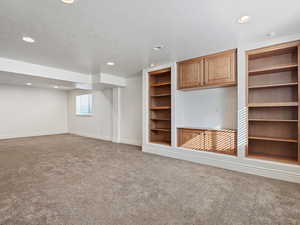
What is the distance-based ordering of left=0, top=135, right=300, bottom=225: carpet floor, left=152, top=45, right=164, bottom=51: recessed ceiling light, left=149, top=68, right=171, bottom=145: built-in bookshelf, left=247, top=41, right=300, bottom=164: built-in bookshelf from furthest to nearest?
1. left=149, top=68, right=171, bottom=145: built-in bookshelf
2. left=152, top=45, right=164, bottom=51: recessed ceiling light
3. left=247, top=41, right=300, bottom=164: built-in bookshelf
4. left=0, top=135, right=300, bottom=225: carpet floor

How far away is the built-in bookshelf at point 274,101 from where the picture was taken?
2.81 metres

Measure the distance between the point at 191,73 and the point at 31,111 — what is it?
7720 mm

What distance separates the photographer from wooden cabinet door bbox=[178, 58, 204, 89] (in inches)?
138

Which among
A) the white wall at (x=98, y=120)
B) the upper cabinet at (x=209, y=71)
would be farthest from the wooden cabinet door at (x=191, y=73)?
the white wall at (x=98, y=120)

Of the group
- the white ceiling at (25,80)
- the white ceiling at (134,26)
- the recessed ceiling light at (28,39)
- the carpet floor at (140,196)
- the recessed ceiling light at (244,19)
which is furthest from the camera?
the white ceiling at (25,80)

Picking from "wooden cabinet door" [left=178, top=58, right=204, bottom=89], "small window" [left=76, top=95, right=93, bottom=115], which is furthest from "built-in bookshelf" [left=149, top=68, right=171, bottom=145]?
"small window" [left=76, top=95, right=93, bottom=115]

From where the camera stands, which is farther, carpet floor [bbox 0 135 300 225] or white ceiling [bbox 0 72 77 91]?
white ceiling [bbox 0 72 77 91]

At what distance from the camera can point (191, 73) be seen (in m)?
3.66

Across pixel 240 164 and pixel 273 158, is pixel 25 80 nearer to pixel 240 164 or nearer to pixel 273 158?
pixel 240 164

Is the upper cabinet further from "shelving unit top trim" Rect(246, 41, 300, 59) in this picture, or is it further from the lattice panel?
the lattice panel

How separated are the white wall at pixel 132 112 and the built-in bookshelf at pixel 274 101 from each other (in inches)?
130

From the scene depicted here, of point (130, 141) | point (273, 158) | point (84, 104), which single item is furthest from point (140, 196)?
point (84, 104)

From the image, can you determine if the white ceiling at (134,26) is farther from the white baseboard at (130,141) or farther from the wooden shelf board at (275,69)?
the white baseboard at (130,141)

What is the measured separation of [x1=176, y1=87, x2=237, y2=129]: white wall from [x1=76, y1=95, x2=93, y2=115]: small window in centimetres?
491
